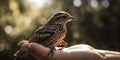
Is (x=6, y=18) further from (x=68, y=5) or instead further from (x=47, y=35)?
(x=47, y=35)

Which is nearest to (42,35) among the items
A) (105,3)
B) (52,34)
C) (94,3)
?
(52,34)

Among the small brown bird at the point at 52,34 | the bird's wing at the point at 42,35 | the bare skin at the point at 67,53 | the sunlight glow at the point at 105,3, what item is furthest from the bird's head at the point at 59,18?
the sunlight glow at the point at 105,3

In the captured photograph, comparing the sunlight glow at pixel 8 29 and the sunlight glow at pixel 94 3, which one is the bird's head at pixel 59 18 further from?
the sunlight glow at pixel 94 3

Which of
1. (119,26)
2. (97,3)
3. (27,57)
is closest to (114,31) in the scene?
(119,26)

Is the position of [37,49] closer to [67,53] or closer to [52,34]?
[67,53]

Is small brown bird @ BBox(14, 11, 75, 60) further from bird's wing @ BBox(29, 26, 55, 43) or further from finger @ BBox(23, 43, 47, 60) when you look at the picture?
finger @ BBox(23, 43, 47, 60)

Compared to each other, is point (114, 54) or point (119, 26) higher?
point (119, 26)
